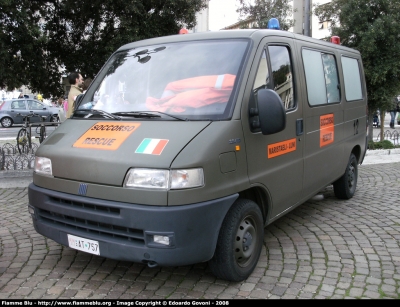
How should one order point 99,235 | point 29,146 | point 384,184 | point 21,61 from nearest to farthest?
point 99,235 < point 384,184 < point 21,61 < point 29,146

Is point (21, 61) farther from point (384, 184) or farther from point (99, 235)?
point (384, 184)

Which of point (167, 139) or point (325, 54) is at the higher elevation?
point (325, 54)

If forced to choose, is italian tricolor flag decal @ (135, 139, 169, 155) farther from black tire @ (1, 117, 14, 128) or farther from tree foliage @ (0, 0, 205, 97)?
black tire @ (1, 117, 14, 128)

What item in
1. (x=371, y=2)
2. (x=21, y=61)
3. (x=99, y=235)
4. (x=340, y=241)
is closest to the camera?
(x=99, y=235)

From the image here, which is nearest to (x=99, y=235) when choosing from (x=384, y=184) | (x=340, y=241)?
(x=340, y=241)

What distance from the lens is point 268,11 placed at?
605 inches

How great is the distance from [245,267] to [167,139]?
1384 millimetres

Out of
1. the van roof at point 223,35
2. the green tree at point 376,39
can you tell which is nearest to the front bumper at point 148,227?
the van roof at point 223,35

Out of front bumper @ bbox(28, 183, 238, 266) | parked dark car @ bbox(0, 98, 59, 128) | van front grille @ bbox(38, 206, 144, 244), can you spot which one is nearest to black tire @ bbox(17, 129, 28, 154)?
van front grille @ bbox(38, 206, 144, 244)

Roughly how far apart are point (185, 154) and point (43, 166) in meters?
1.49

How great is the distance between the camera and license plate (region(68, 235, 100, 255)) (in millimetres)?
3396

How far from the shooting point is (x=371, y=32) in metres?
10.5

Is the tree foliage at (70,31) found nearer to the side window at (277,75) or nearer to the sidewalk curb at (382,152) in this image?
the side window at (277,75)

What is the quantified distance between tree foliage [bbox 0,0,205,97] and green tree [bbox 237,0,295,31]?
6.04 m
